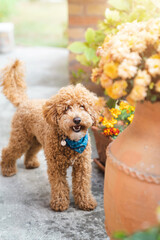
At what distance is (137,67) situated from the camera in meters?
1.52

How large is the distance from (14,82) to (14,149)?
70 centimetres

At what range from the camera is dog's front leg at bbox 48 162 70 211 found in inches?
104

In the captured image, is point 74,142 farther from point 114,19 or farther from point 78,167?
point 114,19

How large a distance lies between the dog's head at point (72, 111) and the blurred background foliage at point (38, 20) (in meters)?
8.75

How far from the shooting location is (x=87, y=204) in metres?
2.66

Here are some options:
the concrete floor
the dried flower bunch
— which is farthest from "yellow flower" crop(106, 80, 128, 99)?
the concrete floor

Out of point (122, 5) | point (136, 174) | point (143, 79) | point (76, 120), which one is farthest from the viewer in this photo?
point (122, 5)

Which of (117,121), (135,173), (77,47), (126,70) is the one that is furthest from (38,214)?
(77,47)

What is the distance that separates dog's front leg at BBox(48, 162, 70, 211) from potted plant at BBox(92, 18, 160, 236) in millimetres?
970

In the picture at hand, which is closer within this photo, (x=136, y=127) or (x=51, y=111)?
(x=136, y=127)

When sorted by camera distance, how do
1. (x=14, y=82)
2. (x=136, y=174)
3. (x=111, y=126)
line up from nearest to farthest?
1. (x=136, y=174)
2. (x=111, y=126)
3. (x=14, y=82)

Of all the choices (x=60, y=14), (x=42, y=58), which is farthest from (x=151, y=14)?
(x=60, y=14)

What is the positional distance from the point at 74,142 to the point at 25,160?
1185 mm

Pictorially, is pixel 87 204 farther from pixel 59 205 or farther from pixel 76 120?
pixel 76 120
